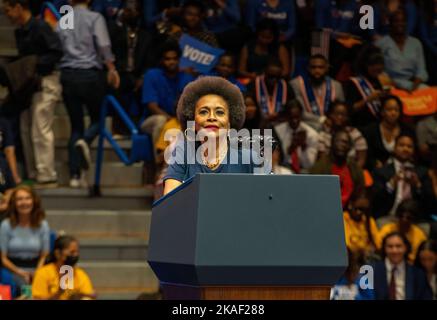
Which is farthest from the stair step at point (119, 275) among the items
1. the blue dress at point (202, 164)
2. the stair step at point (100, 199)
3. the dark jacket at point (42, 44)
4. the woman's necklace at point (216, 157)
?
the woman's necklace at point (216, 157)

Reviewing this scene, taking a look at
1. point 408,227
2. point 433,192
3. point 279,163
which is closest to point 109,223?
point 279,163

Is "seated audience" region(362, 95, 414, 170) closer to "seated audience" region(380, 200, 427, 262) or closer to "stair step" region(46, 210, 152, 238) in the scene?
"seated audience" region(380, 200, 427, 262)

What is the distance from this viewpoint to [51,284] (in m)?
7.77

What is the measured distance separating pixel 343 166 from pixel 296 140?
1.43 feet

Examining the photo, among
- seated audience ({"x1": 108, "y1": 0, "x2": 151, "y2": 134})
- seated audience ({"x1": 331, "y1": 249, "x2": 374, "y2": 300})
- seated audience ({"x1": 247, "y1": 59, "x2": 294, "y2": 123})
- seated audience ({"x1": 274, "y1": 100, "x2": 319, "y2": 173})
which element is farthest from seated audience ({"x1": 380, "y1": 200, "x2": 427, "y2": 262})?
seated audience ({"x1": 108, "y1": 0, "x2": 151, "y2": 134})

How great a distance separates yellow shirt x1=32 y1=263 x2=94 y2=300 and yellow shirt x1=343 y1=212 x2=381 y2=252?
6.24 ft

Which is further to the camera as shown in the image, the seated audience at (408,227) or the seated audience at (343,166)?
the seated audience at (343,166)

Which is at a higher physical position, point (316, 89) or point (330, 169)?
point (316, 89)

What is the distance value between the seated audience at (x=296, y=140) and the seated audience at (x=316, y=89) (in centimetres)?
42

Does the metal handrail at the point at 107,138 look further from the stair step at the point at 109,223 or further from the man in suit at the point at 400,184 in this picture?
the man in suit at the point at 400,184

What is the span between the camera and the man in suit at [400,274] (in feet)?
27.1

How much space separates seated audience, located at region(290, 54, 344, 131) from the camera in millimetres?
9969

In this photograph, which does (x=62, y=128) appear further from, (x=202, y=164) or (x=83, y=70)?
(x=202, y=164)
